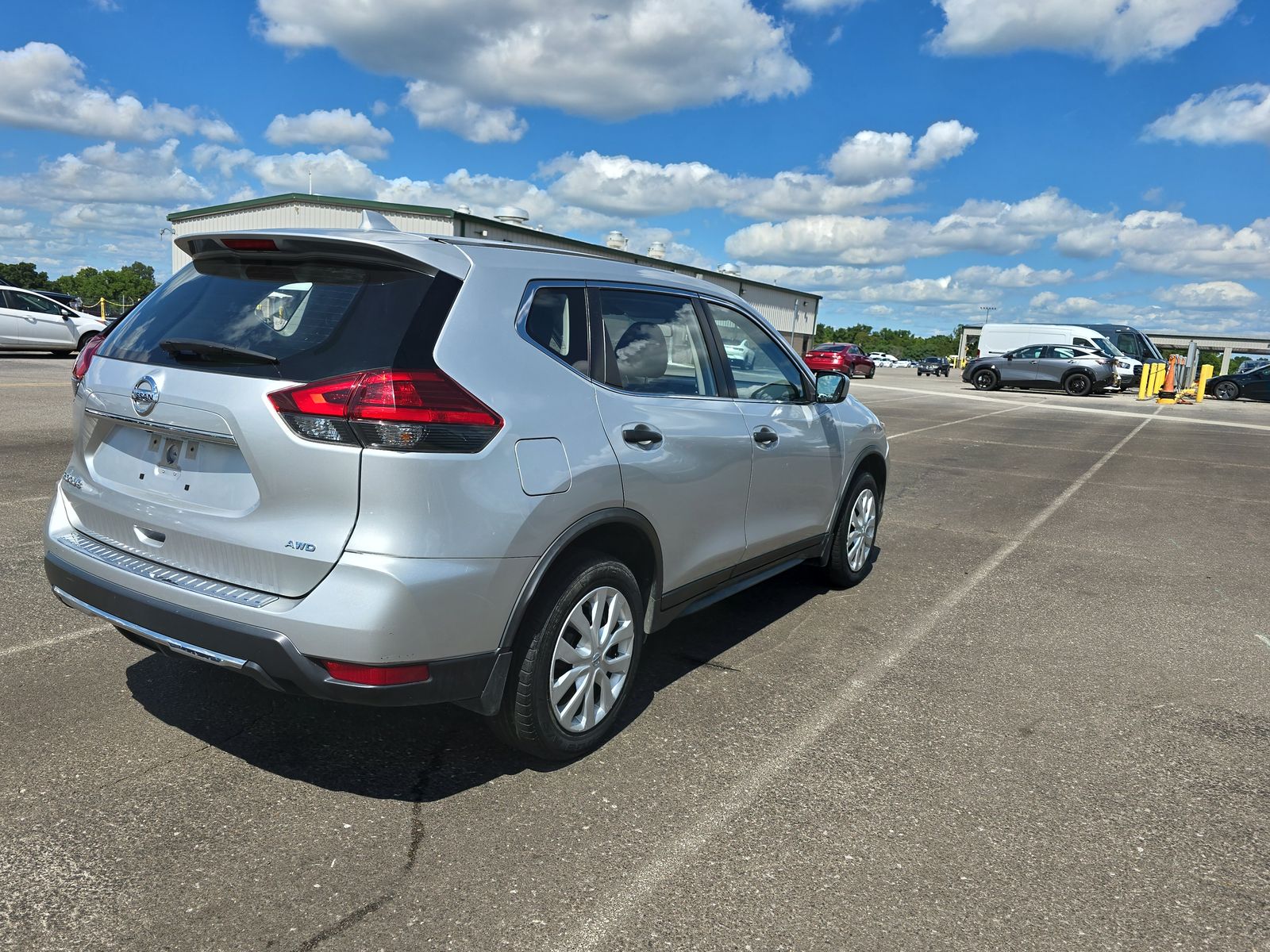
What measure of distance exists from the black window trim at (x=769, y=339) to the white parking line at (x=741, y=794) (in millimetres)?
1352

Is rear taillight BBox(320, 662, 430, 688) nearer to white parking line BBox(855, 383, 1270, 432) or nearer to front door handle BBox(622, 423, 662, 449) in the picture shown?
front door handle BBox(622, 423, 662, 449)

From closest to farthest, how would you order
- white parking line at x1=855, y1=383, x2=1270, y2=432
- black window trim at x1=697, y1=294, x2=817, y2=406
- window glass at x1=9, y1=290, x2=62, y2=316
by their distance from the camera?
black window trim at x1=697, y1=294, x2=817, y2=406
window glass at x1=9, y1=290, x2=62, y2=316
white parking line at x1=855, y1=383, x2=1270, y2=432

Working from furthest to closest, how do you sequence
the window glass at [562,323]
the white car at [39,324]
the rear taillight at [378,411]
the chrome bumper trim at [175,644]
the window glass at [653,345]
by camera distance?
1. the white car at [39,324]
2. the window glass at [653,345]
3. the window glass at [562,323]
4. the chrome bumper trim at [175,644]
5. the rear taillight at [378,411]

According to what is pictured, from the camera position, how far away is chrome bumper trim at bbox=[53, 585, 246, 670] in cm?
268

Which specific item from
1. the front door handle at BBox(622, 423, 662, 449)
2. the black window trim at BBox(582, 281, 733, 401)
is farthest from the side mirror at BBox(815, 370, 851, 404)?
the front door handle at BBox(622, 423, 662, 449)

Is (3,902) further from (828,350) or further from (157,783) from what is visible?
(828,350)

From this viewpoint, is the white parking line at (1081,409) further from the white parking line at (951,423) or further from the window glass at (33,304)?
the window glass at (33,304)

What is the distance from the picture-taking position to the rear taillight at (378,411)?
2.56m

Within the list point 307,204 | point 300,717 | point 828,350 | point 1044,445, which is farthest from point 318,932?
point 828,350

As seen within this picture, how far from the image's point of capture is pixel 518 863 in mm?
2656

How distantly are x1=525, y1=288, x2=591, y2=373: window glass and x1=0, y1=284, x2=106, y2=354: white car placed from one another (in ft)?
65.9

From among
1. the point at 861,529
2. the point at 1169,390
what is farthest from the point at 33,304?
the point at 1169,390

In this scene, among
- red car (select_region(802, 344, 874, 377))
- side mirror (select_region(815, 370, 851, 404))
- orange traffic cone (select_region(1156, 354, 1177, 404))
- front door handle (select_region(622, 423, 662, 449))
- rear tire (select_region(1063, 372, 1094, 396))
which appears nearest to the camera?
front door handle (select_region(622, 423, 662, 449))

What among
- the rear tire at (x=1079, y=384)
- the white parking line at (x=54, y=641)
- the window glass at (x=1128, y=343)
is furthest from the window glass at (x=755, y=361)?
the window glass at (x=1128, y=343)
